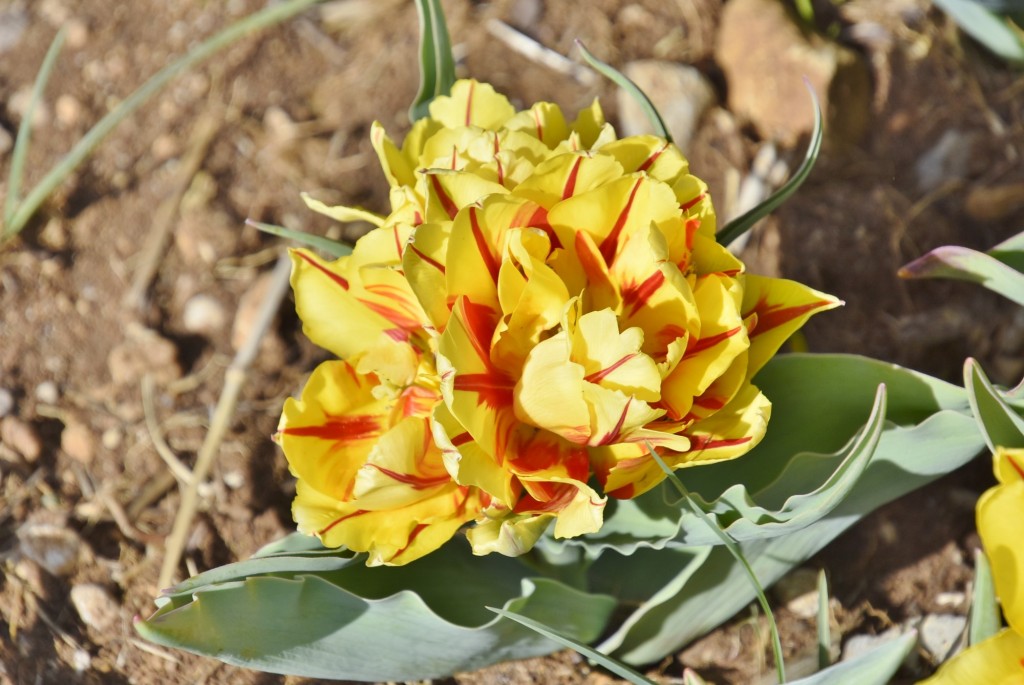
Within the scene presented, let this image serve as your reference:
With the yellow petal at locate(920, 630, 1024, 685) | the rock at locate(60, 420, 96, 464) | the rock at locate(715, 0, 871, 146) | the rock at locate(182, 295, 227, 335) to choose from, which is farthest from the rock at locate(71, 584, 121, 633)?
the rock at locate(715, 0, 871, 146)

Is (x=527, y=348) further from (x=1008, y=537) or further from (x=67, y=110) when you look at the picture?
(x=67, y=110)

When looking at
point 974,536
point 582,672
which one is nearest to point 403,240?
point 582,672

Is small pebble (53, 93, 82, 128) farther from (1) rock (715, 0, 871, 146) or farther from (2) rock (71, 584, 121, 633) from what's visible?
(1) rock (715, 0, 871, 146)

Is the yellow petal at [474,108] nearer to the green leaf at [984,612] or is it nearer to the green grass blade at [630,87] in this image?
the green grass blade at [630,87]

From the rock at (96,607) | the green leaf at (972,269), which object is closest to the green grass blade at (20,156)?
the rock at (96,607)

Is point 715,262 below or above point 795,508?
above

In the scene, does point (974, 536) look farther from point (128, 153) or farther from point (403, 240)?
point (128, 153)

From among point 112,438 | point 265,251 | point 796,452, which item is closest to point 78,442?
point 112,438
